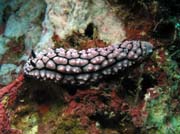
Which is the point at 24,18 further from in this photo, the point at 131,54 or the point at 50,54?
the point at 131,54

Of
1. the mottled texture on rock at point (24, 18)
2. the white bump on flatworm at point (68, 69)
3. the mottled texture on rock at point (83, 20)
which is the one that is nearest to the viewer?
the white bump on flatworm at point (68, 69)

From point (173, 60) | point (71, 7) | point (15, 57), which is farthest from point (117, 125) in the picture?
point (15, 57)

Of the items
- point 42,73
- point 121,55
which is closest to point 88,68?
point 121,55

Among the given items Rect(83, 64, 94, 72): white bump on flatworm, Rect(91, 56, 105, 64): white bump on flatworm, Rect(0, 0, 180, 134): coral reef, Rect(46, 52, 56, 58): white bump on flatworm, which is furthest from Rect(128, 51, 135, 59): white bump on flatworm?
Rect(46, 52, 56, 58): white bump on flatworm

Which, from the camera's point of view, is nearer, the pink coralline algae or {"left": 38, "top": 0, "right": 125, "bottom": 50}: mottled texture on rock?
the pink coralline algae

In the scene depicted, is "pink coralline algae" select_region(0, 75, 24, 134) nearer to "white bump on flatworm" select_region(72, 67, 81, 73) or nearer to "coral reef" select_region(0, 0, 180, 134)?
"coral reef" select_region(0, 0, 180, 134)

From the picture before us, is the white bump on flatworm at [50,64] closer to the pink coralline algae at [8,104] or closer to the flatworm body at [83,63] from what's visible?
the flatworm body at [83,63]

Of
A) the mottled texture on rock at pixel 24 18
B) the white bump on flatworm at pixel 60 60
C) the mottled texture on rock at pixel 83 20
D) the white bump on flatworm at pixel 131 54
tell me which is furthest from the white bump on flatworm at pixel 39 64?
the mottled texture on rock at pixel 24 18

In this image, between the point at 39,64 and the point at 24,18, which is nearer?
the point at 39,64
